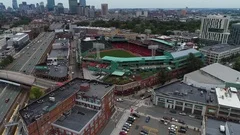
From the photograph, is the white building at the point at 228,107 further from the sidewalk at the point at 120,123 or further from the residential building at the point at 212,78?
the sidewalk at the point at 120,123

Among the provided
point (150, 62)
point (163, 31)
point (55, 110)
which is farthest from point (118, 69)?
point (163, 31)

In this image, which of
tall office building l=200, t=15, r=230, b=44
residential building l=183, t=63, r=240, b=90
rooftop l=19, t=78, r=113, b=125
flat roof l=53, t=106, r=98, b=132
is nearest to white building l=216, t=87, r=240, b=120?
residential building l=183, t=63, r=240, b=90

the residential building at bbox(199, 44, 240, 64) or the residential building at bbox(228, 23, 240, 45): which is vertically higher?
the residential building at bbox(228, 23, 240, 45)

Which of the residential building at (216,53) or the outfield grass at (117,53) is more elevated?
the residential building at (216,53)

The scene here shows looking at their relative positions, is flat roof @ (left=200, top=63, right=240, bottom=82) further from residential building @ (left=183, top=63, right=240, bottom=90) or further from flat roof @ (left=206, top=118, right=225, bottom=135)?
flat roof @ (left=206, top=118, right=225, bottom=135)

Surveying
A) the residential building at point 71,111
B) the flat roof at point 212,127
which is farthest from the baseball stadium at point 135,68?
the flat roof at point 212,127

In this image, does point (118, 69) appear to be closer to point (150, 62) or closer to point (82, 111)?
point (150, 62)

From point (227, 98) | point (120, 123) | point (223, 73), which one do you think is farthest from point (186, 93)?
point (223, 73)
